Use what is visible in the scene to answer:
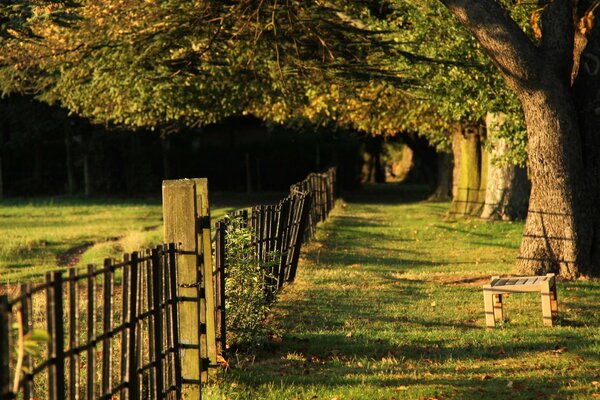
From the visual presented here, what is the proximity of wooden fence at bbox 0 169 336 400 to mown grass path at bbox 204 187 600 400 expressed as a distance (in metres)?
0.52

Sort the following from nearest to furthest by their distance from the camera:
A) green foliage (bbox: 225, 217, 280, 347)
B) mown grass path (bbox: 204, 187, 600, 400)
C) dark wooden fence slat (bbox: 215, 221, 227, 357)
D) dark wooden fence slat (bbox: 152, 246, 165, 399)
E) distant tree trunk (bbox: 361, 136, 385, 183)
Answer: dark wooden fence slat (bbox: 152, 246, 165, 399) → mown grass path (bbox: 204, 187, 600, 400) → dark wooden fence slat (bbox: 215, 221, 227, 357) → green foliage (bbox: 225, 217, 280, 347) → distant tree trunk (bbox: 361, 136, 385, 183)

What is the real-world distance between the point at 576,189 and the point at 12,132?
3521 centimetres

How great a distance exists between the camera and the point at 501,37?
17.1 metres

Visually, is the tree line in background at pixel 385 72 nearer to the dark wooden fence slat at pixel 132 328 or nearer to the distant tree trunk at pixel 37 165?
the dark wooden fence slat at pixel 132 328

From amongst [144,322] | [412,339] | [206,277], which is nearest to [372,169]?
[412,339]

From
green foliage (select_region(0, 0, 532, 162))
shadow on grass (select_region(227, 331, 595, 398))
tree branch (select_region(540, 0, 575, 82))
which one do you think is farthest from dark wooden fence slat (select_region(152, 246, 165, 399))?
green foliage (select_region(0, 0, 532, 162))

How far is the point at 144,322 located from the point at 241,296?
3.07 metres

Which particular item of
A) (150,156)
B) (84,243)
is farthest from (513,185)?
(150,156)

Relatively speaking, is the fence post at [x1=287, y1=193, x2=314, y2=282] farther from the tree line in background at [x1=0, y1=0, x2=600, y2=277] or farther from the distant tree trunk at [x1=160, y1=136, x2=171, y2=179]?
the distant tree trunk at [x1=160, y1=136, x2=171, y2=179]

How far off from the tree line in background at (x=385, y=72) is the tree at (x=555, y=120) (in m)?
0.02

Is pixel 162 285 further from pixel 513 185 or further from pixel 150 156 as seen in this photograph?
pixel 150 156

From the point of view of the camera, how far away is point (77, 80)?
93.4 ft

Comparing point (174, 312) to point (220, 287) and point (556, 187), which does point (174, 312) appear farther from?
point (556, 187)

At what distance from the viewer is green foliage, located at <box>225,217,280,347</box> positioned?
1109 cm
